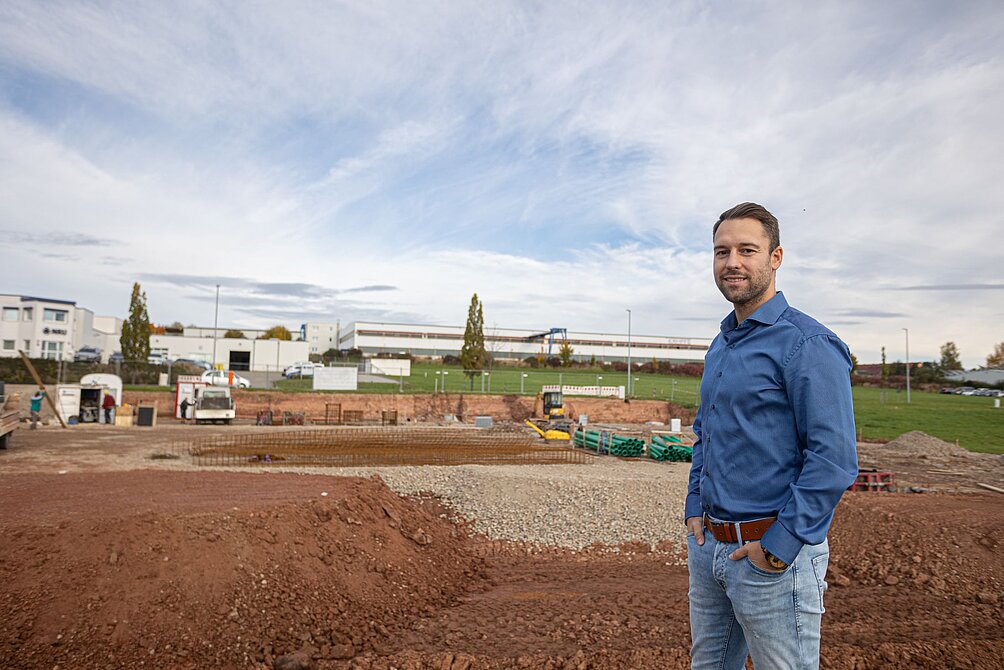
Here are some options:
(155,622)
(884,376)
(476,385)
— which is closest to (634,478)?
(155,622)

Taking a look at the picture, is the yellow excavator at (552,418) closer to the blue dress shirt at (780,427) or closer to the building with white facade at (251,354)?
the blue dress shirt at (780,427)

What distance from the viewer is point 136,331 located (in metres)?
43.8

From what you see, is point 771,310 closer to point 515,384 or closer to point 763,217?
point 763,217

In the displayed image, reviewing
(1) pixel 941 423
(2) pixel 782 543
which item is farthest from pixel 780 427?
(1) pixel 941 423

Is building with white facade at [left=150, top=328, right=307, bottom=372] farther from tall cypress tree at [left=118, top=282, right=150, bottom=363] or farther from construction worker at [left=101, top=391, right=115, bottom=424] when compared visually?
construction worker at [left=101, top=391, right=115, bottom=424]

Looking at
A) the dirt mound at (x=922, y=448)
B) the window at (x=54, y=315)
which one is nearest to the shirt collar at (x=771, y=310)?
the dirt mound at (x=922, y=448)

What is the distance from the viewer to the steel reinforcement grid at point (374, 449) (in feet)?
58.0

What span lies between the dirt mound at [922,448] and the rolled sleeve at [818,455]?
2534 cm

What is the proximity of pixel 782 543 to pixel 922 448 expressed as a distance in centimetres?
2681

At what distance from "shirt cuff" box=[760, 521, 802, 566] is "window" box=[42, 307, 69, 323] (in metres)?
69.3

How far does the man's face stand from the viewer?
A: 239 cm

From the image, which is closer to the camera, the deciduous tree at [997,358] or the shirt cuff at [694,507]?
the shirt cuff at [694,507]

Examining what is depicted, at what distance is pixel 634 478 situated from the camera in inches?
579

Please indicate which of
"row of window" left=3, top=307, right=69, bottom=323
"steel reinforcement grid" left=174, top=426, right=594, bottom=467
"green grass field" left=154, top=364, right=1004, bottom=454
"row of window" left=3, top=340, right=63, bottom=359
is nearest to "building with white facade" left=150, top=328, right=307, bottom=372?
"row of window" left=3, top=340, right=63, bottom=359
